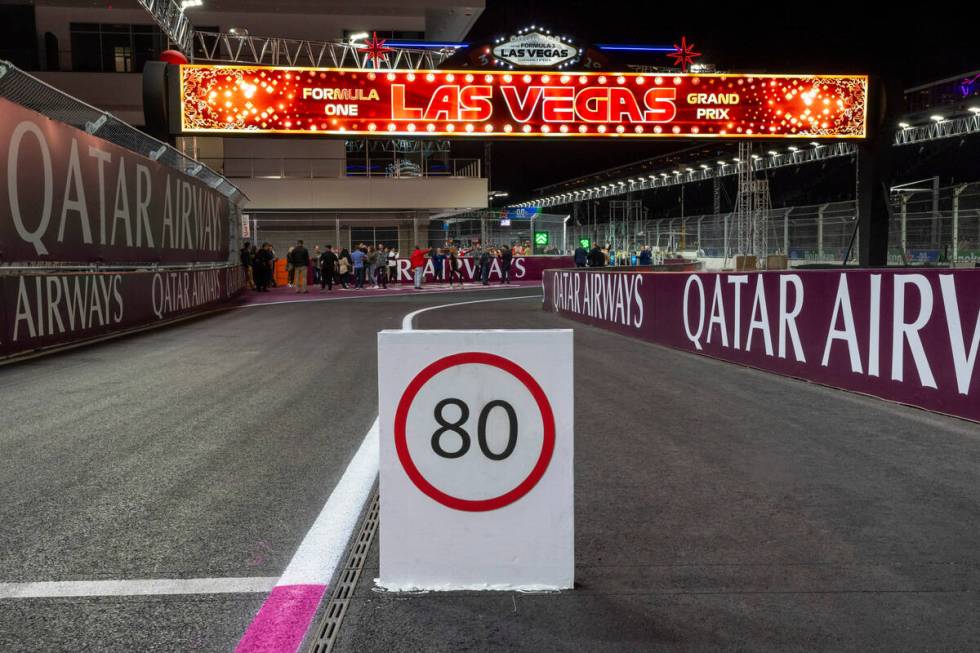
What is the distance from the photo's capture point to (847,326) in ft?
28.2

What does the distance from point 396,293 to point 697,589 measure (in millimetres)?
27719

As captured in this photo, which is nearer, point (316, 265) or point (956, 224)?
point (956, 224)

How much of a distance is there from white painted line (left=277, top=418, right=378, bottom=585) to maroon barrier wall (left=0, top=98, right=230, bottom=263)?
7756 mm

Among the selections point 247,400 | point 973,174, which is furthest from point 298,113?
point 973,174

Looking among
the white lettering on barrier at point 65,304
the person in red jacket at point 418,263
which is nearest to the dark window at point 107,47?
the person in red jacket at point 418,263

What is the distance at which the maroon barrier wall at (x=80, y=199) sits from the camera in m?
11.4

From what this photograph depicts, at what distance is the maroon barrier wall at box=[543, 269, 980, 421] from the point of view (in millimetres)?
7215

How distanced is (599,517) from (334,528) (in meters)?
1.26

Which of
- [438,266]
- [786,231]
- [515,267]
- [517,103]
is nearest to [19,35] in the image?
[438,266]

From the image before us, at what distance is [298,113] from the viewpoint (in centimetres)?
2066

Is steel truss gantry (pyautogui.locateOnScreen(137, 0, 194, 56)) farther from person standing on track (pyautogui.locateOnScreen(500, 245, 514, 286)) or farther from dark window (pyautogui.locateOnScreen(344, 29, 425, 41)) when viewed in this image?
person standing on track (pyautogui.locateOnScreen(500, 245, 514, 286))

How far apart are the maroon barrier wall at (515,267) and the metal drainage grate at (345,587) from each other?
3716 cm

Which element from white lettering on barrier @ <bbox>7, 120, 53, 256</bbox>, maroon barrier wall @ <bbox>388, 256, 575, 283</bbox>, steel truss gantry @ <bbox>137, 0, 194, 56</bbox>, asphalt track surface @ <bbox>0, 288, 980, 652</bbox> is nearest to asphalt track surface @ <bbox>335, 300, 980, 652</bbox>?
asphalt track surface @ <bbox>0, 288, 980, 652</bbox>

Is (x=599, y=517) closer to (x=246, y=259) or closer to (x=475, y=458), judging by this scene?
(x=475, y=458)
